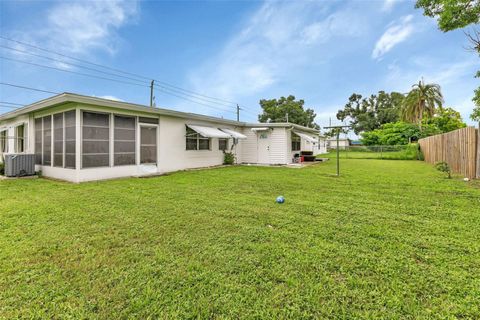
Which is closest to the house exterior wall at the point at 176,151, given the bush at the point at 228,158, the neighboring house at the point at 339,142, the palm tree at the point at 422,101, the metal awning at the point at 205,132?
the metal awning at the point at 205,132

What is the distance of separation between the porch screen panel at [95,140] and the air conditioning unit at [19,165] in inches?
131

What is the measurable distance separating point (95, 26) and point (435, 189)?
735 inches

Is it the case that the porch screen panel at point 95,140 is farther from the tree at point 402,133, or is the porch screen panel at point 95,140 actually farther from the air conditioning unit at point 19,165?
the tree at point 402,133

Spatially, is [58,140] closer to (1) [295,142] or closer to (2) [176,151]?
(2) [176,151]

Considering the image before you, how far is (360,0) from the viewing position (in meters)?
10.3

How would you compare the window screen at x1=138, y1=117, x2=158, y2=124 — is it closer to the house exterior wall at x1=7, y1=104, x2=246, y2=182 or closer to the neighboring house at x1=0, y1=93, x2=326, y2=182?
the neighboring house at x1=0, y1=93, x2=326, y2=182

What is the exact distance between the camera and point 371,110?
4912 centimetres

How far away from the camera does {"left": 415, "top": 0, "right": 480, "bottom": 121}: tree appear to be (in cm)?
736

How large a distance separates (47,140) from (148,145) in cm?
405

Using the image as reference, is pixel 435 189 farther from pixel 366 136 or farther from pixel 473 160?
pixel 366 136

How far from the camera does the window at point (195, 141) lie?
1244 cm

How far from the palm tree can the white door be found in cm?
2765

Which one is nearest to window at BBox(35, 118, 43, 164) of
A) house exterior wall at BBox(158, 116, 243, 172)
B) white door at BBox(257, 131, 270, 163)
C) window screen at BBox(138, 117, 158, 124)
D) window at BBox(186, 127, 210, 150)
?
window screen at BBox(138, 117, 158, 124)

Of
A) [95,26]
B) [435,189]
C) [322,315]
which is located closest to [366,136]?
[435,189]
